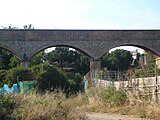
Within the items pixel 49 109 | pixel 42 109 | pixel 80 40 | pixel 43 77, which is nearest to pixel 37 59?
pixel 80 40

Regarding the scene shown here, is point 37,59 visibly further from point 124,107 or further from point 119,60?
point 124,107

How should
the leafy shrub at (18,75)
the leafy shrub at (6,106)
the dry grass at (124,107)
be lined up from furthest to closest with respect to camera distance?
the leafy shrub at (18,75) → the dry grass at (124,107) → the leafy shrub at (6,106)

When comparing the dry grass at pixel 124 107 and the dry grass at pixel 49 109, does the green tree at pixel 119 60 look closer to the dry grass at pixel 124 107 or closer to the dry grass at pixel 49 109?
the dry grass at pixel 124 107

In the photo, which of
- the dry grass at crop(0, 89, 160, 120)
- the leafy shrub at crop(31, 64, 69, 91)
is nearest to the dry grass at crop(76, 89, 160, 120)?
the dry grass at crop(0, 89, 160, 120)

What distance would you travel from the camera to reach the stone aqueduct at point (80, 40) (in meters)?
40.1

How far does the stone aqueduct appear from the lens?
40.1m

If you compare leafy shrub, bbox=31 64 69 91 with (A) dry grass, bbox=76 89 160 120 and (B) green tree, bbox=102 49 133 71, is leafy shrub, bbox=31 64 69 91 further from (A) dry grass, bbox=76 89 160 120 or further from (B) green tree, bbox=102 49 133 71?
(B) green tree, bbox=102 49 133 71

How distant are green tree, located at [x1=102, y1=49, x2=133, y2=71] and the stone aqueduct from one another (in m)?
9.85

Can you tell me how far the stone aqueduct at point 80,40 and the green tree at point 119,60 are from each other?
985 centimetres

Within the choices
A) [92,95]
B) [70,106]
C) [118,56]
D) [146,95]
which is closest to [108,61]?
[118,56]

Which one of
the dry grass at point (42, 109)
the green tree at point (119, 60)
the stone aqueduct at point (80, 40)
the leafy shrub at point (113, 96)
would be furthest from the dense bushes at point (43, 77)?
the green tree at point (119, 60)

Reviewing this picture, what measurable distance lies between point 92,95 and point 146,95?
468 cm

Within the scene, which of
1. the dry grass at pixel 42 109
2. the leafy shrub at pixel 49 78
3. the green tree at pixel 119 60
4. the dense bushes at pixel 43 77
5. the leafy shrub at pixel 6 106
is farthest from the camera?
the green tree at pixel 119 60

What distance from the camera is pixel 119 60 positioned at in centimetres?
5578
